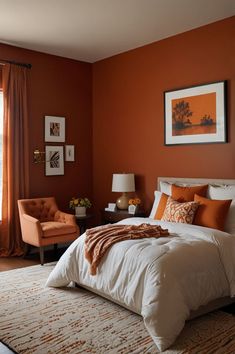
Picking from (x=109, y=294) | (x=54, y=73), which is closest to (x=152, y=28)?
(x=54, y=73)

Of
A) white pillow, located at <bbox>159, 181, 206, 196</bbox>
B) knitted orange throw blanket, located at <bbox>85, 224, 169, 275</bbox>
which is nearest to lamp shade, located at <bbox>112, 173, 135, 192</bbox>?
white pillow, located at <bbox>159, 181, 206, 196</bbox>

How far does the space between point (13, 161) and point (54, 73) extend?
1557 millimetres

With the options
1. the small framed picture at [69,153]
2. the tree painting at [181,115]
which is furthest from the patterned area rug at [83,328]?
the small framed picture at [69,153]

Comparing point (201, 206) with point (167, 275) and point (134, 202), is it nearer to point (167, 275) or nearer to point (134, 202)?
point (167, 275)

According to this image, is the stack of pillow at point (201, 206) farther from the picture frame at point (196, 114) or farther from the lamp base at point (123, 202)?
the lamp base at point (123, 202)

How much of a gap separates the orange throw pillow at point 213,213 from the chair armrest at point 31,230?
199 cm

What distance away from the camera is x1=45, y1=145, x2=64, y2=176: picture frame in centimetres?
589

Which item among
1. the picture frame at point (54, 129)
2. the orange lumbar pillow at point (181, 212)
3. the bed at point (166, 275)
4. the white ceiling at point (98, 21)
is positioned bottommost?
the bed at point (166, 275)

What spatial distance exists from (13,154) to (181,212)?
104 inches

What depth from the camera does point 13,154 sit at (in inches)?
214

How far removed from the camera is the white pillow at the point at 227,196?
13.2 ft

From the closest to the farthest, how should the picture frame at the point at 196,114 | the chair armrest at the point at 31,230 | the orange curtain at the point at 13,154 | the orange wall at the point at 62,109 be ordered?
the picture frame at the point at 196,114, the chair armrest at the point at 31,230, the orange curtain at the point at 13,154, the orange wall at the point at 62,109

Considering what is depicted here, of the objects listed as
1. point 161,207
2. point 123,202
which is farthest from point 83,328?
point 123,202

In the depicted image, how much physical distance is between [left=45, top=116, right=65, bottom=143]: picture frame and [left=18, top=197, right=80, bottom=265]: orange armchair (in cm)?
96
